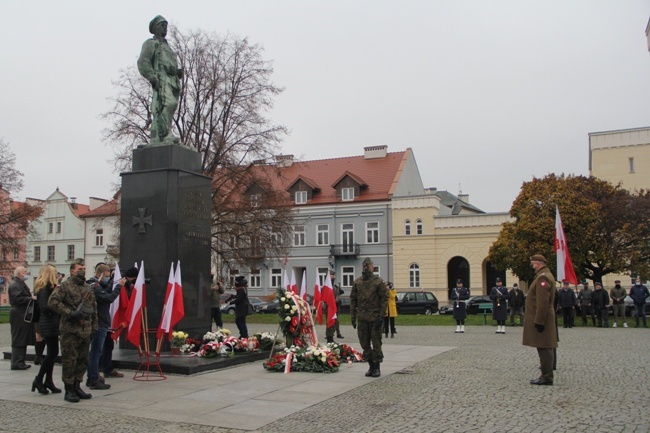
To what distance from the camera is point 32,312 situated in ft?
34.1

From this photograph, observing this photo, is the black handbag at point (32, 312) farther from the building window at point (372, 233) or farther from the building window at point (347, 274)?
the building window at point (347, 274)

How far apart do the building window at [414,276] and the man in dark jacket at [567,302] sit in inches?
995

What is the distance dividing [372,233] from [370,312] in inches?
1555

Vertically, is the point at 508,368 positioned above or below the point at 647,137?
below

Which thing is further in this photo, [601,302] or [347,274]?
[347,274]

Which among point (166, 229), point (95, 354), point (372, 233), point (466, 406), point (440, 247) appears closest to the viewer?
point (466, 406)

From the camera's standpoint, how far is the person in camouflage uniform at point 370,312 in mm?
10281

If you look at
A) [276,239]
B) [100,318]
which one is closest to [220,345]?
[100,318]

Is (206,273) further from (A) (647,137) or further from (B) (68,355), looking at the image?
(A) (647,137)

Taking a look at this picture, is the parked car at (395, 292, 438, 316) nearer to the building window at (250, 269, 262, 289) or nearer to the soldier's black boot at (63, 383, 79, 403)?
the building window at (250, 269, 262, 289)

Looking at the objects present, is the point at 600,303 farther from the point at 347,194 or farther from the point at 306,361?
the point at 347,194

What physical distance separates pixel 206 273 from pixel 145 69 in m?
4.42

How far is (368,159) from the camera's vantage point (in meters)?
54.8

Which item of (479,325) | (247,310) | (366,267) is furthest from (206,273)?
(479,325)
